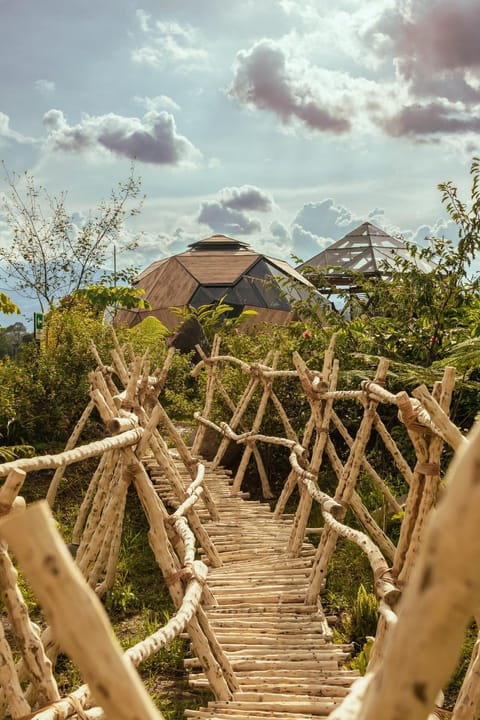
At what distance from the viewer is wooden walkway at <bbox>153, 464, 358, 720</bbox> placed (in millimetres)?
2477

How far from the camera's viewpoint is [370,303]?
706cm

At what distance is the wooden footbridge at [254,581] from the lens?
0.71 metres

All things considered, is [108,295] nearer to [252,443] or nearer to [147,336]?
[147,336]

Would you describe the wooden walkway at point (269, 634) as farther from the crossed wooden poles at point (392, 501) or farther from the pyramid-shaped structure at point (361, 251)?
the pyramid-shaped structure at point (361, 251)

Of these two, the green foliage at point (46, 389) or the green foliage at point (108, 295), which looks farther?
the green foliage at point (108, 295)

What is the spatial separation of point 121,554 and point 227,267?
1459 cm

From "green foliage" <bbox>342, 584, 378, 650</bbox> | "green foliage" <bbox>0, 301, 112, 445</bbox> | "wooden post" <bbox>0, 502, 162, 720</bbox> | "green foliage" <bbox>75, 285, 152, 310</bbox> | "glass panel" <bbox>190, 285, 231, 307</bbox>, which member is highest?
"glass panel" <bbox>190, 285, 231, 307</bbox>

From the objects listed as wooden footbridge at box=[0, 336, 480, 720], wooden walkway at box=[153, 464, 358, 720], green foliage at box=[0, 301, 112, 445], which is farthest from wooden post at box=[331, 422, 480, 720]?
green foliage at box=[0, 301, 112, 445]

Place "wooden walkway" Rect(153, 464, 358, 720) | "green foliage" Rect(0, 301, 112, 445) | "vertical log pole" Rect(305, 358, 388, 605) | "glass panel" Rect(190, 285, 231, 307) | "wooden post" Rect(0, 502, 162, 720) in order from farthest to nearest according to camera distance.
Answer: "glass panel" Rect(190, 285, 231, 307), "green foliage" Rect(0, 301, 112, 445), "vertical log pole" Rect(305, 358, 388, 605), "wooden walkway" Rect(153, 464, 358, 720), "wooden post" Rect(0, 502, 162, 720)

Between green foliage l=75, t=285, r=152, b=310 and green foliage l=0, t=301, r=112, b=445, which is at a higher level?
green foliage l=75, t=285, r=152, b=310

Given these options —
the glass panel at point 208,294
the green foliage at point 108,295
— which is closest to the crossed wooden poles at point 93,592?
the green foliage at point 108,295

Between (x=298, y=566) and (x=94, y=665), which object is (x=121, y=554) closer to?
(x=298, y=566)

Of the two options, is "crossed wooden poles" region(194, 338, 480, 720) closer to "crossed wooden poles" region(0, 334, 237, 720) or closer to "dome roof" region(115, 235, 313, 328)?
"crossed wooden poles" region(0, 334, 237, 720)

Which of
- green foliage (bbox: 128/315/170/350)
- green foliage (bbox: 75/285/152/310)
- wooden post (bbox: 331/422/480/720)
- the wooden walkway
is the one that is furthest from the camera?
green foliage (bbox: 75/285/152/310)
